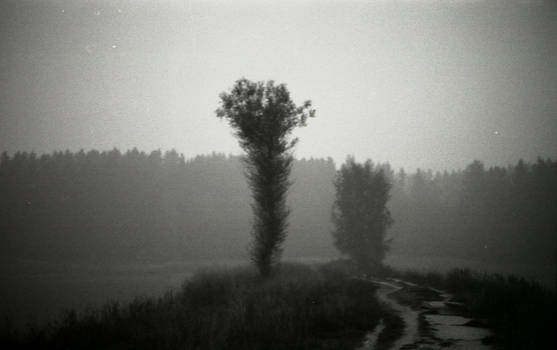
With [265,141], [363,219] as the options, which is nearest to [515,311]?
[265,141]

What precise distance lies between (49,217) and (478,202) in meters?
107

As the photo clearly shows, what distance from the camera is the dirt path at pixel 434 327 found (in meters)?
8.51

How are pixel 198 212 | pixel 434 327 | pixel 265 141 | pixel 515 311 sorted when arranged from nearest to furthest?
pixel 434 327 → pixel 515 311 → pixel 265 141 → pixel 198 212

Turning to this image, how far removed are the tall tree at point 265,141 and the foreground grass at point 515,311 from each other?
12.3 metres

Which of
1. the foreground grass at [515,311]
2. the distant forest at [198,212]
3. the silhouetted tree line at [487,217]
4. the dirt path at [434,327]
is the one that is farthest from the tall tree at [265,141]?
the silhouetted tree line at [487,217]

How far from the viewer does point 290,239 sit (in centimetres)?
8306

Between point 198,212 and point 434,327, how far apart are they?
76766 millimetres

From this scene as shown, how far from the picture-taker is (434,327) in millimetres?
10414

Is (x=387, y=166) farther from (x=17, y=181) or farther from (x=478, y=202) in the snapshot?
(x=17, y=181)

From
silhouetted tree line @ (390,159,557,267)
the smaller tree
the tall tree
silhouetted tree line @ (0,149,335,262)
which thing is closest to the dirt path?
the tall tree

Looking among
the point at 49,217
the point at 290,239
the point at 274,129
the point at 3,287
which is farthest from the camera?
the point at 290,239

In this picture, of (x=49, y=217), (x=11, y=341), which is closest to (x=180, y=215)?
(x=49, y=217)

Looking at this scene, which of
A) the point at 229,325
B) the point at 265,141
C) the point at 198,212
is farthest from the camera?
the point at 198,212

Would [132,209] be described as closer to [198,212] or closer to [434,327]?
[198,212]
